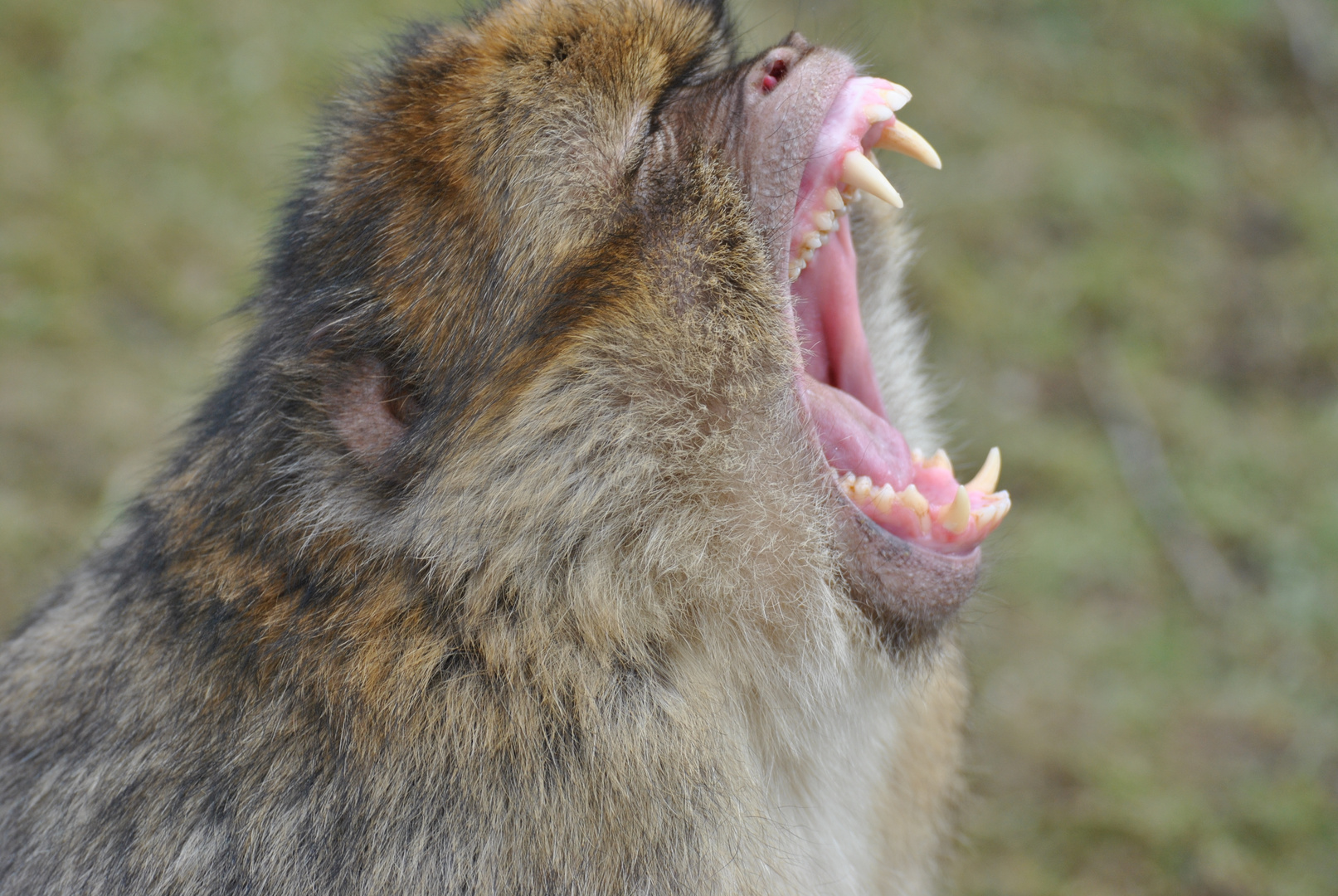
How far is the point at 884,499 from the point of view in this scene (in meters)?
1.87

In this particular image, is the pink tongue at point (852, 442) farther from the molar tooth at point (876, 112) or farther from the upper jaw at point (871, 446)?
the molar tooth at point (876, 112)

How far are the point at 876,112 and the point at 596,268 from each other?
510 mm

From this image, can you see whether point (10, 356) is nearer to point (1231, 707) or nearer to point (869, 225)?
point (869, 225)

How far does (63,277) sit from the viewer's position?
391cm

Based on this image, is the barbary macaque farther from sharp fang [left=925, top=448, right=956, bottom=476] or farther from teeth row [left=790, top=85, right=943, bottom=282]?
sharp fang [left=925, top=448, right=956, bottom=476]

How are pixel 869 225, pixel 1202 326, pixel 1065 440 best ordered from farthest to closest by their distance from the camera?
1. pixel 1202 326
2. pixel 1065 440
3. pixel 869 225

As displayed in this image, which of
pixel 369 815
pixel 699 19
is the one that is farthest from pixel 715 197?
pixel 369 815

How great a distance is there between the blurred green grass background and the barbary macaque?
552mm

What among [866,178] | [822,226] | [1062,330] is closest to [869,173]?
[866,178]

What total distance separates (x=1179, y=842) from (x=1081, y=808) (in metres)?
0.23

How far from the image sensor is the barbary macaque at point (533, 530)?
1.71 metres

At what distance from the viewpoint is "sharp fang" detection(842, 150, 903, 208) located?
180 cm

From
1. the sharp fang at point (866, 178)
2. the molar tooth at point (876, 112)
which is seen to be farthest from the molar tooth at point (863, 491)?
the molar tooth at point (876, 112)

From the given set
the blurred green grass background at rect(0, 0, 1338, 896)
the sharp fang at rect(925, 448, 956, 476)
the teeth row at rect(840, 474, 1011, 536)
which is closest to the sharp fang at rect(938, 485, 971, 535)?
the teeth row at rect(840, 474, 1011, 536)
